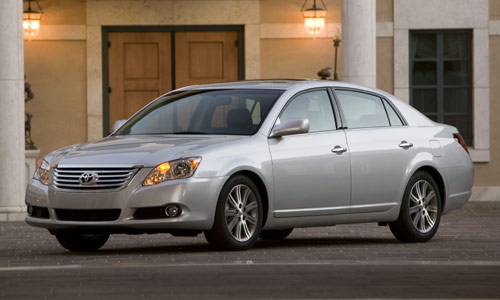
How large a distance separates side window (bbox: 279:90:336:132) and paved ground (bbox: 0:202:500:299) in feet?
3.78

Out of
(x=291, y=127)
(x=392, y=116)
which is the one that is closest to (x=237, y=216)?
(x=291, y=127)

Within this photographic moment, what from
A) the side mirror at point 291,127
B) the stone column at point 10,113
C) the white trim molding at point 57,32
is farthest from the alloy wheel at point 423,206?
the white trim molding at point 57,32

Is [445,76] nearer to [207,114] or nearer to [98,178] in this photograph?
[207,114]

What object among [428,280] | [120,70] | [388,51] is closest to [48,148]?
[120,70]

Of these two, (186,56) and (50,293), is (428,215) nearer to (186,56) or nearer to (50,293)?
(50,293)

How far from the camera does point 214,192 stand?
11039mm

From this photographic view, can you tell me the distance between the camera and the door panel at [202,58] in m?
22.0

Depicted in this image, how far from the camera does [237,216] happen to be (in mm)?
11273

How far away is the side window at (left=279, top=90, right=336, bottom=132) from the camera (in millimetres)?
12250

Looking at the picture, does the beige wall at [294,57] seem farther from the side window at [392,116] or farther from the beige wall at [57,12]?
the side window at [392,116]

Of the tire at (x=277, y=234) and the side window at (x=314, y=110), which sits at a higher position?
the side window at (x=314, y=110)

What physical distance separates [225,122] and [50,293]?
13.0 feet

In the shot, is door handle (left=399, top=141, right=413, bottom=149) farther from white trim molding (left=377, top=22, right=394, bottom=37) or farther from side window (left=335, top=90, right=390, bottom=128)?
white trim molding (left=377, top=22, right=394, bottom=37)

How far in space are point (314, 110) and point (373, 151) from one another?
701 millimetres
